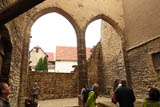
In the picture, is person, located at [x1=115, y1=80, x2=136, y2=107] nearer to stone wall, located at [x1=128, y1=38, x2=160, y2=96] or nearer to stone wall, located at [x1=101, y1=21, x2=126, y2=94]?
stone wall, located at [x1=128, y1=38, x2=160, y2=96]

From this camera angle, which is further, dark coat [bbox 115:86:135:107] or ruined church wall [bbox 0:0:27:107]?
ruined church wall [bbox 0:0:27:107]

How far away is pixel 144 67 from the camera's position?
6.21 meters

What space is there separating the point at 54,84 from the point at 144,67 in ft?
20.1

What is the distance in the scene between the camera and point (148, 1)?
611 cm

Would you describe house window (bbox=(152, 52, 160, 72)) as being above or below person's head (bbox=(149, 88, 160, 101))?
above

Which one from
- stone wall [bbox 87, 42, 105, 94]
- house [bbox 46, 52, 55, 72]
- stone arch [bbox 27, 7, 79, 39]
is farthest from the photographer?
house [bbox 46, 52, 55, 72]

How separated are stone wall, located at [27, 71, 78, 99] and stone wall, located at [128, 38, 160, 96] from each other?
4532 mm

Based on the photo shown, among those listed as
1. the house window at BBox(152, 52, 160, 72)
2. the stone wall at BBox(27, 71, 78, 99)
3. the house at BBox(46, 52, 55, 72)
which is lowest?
the stone wall at BBox(27, 71, 78, 99)

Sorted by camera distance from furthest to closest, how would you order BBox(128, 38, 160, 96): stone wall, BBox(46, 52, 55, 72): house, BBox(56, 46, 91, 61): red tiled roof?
BBox(46, 52, 55, 72): house
BBox(56, 46, 91, 61): red tiled roof
BBox(128, 38, 160, 96): stone wall

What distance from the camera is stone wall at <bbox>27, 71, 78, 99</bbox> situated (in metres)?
8.63

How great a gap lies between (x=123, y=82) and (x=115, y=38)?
6.26m

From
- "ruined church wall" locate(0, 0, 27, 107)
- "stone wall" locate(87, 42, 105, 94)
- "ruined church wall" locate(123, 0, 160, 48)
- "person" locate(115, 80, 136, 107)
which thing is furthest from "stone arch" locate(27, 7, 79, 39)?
"person" locate(115, 80, 136, 107)

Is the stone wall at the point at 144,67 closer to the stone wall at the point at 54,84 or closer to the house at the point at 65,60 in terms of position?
the stone wall at the point at 54,84

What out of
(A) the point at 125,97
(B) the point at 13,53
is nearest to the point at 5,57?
(B) the point at 13,53
